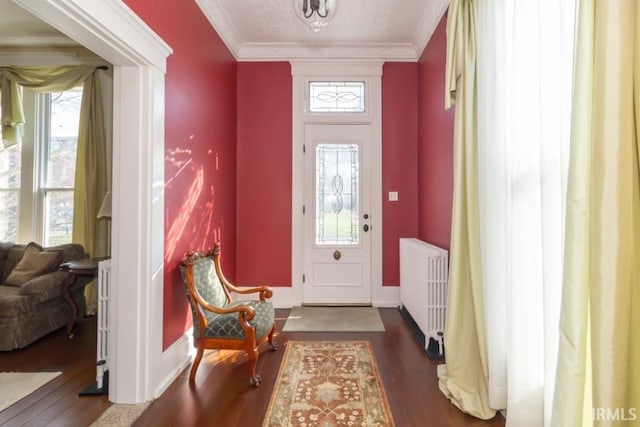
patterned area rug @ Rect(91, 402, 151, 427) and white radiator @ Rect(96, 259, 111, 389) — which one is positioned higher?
white radiator @ Rect(96, 259, 111, 389)

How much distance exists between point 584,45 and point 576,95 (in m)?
0.16

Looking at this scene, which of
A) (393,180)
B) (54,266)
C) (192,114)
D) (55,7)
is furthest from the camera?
(393,180)

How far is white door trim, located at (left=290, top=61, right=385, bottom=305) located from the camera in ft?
12.4

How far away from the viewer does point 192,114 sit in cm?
261

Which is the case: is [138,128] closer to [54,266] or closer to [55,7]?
[55,7]

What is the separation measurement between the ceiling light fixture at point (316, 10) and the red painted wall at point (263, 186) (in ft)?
6.41

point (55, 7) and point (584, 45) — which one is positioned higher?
point (55, 7)

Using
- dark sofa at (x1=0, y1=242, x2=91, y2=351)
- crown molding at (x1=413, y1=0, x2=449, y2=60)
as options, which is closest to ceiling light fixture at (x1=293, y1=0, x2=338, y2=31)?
crown molding at (x1=413, y1=0, x2=449, y2=60)

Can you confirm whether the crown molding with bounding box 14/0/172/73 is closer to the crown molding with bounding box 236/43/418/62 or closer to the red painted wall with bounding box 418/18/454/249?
the crown molding with bounding box 236/43/418/62

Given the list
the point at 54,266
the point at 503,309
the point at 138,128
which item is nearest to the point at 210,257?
the point at 138,128

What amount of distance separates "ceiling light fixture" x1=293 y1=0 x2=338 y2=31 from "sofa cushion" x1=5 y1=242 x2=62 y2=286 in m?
3.19

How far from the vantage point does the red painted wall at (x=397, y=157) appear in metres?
3.80

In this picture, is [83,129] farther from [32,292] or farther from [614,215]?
[614,215]

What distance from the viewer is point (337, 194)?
3838mm
